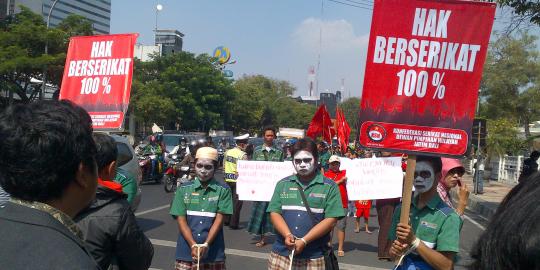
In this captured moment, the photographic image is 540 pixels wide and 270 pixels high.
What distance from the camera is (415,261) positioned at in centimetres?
335

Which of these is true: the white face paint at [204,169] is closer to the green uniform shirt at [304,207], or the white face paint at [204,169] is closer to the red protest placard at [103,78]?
the green uniform shirt at [304,207]

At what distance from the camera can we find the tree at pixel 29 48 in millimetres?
22938

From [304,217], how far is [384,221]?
4578 millimetres

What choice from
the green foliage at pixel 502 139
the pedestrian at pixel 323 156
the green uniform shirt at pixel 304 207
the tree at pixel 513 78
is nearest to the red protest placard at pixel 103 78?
the green uniform shirt at pixel 304 207

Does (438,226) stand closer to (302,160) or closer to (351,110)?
(302,160)

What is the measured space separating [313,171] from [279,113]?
7611 cm

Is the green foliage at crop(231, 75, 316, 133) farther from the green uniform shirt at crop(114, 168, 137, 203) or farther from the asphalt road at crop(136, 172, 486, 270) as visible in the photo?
the green uniform shirt at crop(114, 168, 137, 203)

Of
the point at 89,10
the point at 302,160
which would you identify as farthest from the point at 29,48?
the point at 89,10

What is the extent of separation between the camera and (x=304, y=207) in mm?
4453

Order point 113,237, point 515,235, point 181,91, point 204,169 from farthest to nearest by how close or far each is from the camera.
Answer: point 181,91 → point 204,169 → point 113,237 → point 515,235

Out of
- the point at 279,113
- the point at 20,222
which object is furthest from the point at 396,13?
the point at 279,113

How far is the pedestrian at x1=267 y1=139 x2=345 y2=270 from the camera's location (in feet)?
14.3

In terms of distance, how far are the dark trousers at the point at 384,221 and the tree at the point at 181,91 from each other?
30.9m

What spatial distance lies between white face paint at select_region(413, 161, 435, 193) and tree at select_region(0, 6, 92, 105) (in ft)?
71.1
